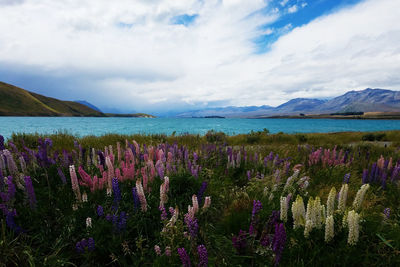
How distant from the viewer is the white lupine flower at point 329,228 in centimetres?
195

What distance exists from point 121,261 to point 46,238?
39.0 inches

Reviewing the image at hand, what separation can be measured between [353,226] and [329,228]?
190 millimetres

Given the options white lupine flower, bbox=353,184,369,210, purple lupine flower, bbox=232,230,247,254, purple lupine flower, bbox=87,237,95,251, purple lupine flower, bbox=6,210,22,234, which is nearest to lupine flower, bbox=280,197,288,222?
purple lupine flower, bbox=232,230,247,254

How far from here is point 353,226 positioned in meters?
1.89

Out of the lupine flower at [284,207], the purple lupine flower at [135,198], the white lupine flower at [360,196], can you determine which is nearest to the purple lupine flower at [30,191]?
the purple lupine flower at [135,198]

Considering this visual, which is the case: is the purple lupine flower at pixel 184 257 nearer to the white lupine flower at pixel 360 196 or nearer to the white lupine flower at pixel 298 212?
the white lupine flower at pixel 298 212

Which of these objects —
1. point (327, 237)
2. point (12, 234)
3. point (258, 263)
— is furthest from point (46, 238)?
point (327, 237)

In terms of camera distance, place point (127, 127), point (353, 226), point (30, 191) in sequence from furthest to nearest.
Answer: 1. point (127, 127)
2. point (30, 191)
3. point (353, 226)

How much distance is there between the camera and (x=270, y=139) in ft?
46.4

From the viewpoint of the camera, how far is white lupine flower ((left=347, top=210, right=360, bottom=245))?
1840 millimetres

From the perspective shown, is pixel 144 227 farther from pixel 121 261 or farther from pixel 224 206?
pixel 224 206

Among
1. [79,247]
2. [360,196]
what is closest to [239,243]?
[360,196]

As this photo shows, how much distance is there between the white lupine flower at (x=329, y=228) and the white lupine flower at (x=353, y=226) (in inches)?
5.2

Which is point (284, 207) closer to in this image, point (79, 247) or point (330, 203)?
point (330, 203)
